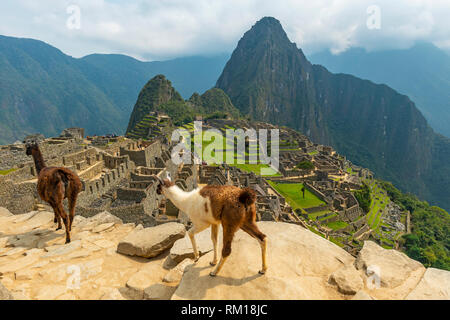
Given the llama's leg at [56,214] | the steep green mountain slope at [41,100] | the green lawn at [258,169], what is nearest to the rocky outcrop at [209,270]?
the llama's leg at [56,214]

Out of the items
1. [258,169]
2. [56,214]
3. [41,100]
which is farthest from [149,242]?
[41,100]

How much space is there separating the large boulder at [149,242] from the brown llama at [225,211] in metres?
1.75

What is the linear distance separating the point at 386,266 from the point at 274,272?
7.45ft

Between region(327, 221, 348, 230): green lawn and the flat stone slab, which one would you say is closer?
the flat stone slab

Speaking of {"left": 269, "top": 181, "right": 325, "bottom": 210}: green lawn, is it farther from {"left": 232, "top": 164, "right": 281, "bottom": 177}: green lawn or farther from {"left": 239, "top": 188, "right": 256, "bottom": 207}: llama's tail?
{"left": 239, "top": 188, "right": 256, "bottom": 207}: llama's tail

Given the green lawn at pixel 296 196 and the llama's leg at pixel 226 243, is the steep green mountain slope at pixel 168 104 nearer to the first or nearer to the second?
the green lawn at pixel 296 196

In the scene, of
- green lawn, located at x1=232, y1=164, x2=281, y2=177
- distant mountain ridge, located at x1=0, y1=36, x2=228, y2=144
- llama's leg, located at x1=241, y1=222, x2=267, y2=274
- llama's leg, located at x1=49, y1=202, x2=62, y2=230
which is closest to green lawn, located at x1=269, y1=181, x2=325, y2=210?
green lawn, located at x1=232, y1=164, x2=281, y2=177

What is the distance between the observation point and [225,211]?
4250 mm

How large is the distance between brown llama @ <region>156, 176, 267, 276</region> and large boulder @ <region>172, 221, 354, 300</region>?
233mm

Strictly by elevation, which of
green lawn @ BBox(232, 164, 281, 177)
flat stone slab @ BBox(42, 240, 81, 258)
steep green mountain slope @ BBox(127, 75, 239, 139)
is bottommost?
green lawn @ BBox(232, 164, 281, 177)

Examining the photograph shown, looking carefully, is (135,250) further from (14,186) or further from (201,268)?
(14,186)

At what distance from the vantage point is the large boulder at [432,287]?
12.5 ft

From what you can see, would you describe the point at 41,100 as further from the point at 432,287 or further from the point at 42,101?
the point at 432,287

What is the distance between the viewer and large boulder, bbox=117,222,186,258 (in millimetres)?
5906
